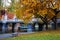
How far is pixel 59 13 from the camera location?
2147 centimetres

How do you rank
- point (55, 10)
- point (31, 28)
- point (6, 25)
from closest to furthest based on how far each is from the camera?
1. point (55, 10)
2. point (31, 28)
3. point (6, 25)

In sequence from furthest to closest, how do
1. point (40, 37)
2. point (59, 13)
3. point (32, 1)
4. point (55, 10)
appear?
1. point (59, 13)
2. point (55, 10)
3. point (32, 1)
4. point (40, 37)

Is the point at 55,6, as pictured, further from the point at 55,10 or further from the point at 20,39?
the point at 20,39

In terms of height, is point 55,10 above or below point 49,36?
above

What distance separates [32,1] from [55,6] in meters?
2.27

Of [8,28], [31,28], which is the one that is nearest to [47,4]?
[31,28]

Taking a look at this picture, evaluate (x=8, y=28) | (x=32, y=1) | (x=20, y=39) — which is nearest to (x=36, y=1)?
(x=32, y=1)

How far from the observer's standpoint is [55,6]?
60.0ft

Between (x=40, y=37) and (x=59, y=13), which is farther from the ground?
(x=59, y=13)

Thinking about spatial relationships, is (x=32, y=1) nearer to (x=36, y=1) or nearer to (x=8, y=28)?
(x=36, y=1)

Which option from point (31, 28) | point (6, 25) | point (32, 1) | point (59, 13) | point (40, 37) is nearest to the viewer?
point (40, 37)

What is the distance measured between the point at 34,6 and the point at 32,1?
0.64m

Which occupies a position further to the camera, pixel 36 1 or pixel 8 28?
pixel 8 28

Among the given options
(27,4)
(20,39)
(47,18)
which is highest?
(27,4)
